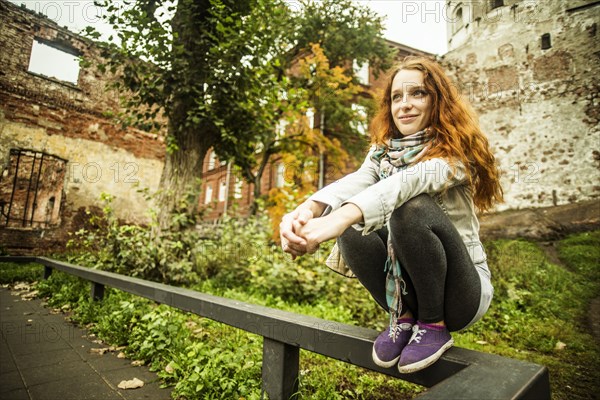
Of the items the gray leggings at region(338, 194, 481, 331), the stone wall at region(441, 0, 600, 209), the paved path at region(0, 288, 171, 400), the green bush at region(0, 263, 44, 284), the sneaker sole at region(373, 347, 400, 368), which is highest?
the stone wall at region(441, 0, 600, 209)

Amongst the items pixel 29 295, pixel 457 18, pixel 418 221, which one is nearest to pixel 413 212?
pixel 418 221

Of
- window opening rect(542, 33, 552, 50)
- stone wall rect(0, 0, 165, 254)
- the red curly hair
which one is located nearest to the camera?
the red curly hair

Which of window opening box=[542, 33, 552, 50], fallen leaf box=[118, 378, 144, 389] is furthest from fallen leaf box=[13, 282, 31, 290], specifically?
window opening box=[542, 33, 552, 50]

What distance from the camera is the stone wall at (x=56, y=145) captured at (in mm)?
9281

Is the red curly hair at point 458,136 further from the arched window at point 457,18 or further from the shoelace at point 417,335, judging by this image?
the arched window at point 457,18

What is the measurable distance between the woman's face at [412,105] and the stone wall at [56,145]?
8.99 meters

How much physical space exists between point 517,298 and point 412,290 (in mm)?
4246

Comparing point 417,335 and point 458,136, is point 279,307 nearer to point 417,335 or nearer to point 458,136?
point 417,335

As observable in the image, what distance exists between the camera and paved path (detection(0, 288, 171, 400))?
1.91m

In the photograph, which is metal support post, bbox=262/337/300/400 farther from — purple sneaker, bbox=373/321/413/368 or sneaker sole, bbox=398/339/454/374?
sneaker sole, bbox=398/339/454/374

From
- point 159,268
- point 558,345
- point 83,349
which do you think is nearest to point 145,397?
point 83,349

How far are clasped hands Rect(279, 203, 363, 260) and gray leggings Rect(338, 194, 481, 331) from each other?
228mm

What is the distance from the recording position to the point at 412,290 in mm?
1243

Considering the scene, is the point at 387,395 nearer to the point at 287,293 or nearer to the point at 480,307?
the point at 480,307
